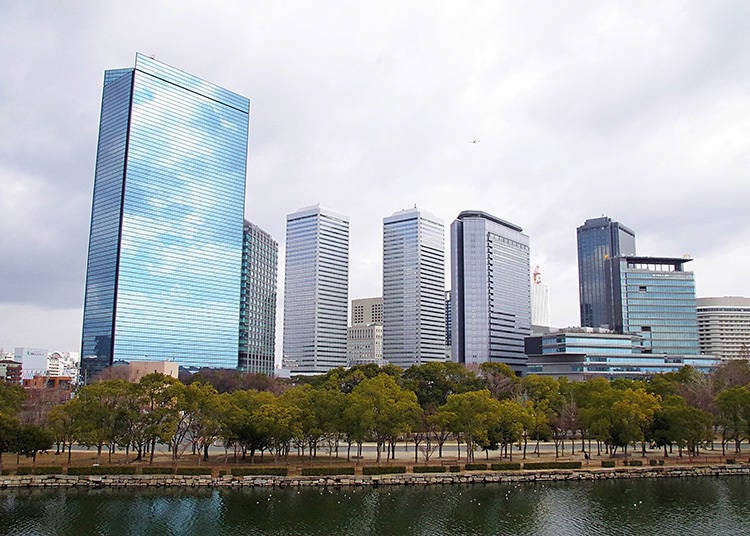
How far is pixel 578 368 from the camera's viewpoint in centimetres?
16500

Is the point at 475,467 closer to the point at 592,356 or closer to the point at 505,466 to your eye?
the point at 505,466

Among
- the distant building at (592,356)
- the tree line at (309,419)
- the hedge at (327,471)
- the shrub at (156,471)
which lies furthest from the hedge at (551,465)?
the distant building at (592,356)

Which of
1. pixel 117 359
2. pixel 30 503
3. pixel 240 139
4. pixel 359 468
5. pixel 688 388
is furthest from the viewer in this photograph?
pixel 240 139

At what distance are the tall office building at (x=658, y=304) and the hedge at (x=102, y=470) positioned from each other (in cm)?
15681

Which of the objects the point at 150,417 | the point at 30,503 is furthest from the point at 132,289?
the point at 30,503

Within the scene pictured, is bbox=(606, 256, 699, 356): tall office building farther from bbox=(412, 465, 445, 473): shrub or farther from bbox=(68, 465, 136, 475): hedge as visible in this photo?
bbox=(68, 465, 136, 475): hedge

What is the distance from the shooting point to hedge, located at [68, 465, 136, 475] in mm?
59875

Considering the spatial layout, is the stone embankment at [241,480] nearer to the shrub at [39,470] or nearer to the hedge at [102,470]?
the shrub at [39,470]

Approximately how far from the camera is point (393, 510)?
49188 mm

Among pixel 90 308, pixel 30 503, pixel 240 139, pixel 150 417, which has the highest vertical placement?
pixel 240 139

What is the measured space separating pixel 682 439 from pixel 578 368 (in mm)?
98390

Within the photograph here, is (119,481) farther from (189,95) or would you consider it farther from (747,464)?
(189,95)

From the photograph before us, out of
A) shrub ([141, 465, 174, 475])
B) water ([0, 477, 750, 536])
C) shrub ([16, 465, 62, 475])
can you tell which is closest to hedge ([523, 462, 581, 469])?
water ([0, 477, 750, 536])

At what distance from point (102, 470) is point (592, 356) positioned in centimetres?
13726
